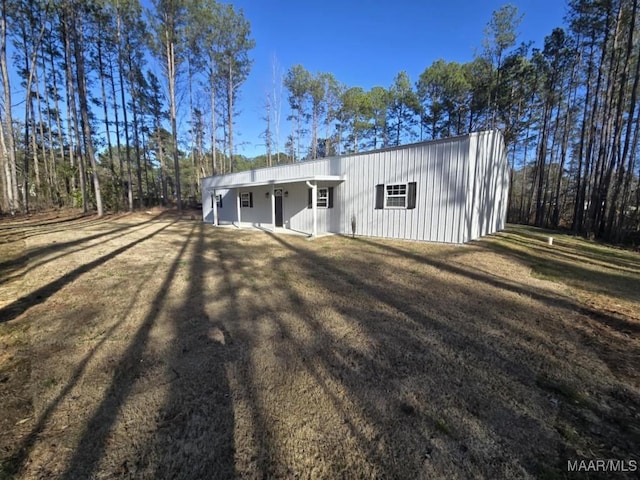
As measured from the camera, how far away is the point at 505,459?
5.44 feet

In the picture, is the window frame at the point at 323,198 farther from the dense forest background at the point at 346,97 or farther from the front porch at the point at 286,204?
the dense forest background at the point at 346,97

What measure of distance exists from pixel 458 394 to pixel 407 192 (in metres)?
7.98

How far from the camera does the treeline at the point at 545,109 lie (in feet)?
40.6

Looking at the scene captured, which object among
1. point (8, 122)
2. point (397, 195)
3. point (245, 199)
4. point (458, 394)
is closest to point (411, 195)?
point (397, 195)

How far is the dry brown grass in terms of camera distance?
169 centimetres

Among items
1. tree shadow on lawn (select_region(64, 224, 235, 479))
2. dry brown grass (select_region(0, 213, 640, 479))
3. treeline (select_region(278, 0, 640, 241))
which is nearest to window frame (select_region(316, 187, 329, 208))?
dry brown grass (select_region(0, 213, 640, 479))

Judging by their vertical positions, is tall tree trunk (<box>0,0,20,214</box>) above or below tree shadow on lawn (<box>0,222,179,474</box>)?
above

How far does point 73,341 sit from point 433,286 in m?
5.30

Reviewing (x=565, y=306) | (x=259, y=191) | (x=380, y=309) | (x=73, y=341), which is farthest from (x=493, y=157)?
(x=73, y=341)

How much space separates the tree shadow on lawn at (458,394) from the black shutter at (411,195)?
5904 mm

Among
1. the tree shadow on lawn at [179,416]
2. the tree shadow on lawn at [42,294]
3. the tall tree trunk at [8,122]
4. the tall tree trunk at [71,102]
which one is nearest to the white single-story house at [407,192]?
the tree shadow on lawn at [42,294]

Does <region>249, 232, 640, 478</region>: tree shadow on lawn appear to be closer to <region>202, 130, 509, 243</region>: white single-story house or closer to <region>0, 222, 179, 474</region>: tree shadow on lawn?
<region>0, 222, 179, 474</region>: tree shadow on lawn

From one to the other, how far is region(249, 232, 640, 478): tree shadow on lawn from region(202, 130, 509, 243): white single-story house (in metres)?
5.61

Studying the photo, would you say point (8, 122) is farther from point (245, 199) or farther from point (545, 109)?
point (545, 109)
